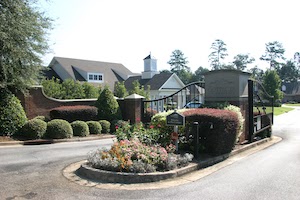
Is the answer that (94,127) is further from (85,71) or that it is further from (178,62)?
(178,62)

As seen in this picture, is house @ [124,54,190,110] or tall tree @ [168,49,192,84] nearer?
house @ [124,54,190,110]

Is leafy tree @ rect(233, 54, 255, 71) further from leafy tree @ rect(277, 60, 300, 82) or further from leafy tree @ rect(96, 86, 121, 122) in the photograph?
leafy tree @ rect(96, 86, 121, 122)

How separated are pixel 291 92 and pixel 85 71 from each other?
7455 cm

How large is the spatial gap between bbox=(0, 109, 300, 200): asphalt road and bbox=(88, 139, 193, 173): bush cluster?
779 mm

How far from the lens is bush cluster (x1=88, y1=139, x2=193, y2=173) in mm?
6188

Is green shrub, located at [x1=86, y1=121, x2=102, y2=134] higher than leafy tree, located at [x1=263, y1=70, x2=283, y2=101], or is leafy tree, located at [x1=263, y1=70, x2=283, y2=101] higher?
leafy tree, located at [x1=263, y1=70, x2=283, y2=101]

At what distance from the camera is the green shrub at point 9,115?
12.1 m

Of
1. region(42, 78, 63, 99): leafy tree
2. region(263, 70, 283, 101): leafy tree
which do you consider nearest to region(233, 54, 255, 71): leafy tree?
region(263, 70, 283, 101): leafy tree

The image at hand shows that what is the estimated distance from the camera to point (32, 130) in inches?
483

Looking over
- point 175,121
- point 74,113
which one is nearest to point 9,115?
point 74,113

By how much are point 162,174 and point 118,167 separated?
38.7 inches

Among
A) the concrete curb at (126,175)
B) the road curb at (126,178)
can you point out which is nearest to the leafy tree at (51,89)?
the road curb at (126,178)

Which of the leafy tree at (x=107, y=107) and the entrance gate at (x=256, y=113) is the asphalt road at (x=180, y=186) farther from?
the leafy tree at (x=107, y=107)

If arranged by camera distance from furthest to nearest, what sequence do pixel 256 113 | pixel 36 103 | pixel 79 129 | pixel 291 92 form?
pixel 291 92 → pixel 36 103 → pixel 79 129 → pixel 256 113
